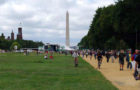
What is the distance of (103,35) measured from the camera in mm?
80250

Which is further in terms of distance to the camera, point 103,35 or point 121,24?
point 103,35

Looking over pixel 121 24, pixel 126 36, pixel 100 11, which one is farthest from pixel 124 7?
pixel 100 11

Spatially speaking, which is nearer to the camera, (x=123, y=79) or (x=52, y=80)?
(x=52, y=80)

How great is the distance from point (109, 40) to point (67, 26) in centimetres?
2525

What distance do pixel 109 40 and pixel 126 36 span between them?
46.0 ft

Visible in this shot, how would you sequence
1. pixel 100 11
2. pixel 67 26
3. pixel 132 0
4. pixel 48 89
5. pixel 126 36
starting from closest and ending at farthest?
pixel 48 89, pixel 132 0, pixel 126 36, pixel 100 11, pixel 67 26

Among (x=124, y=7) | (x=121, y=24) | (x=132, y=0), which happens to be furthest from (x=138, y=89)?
(x=121, y=24)

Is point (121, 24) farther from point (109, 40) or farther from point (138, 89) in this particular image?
A: point (138, 89)

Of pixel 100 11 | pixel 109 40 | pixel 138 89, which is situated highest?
pixel 100 11

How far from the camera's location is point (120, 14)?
52.1m

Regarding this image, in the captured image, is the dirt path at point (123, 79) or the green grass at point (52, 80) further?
the dirt path at point (123, 79)

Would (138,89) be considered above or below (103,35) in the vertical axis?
below

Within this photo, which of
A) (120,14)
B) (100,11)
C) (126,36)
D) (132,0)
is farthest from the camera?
(100,11)

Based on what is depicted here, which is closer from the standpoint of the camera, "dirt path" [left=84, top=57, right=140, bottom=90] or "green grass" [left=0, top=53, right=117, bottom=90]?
"green grass" [left=0, top=53, right=117, bottom=90]
